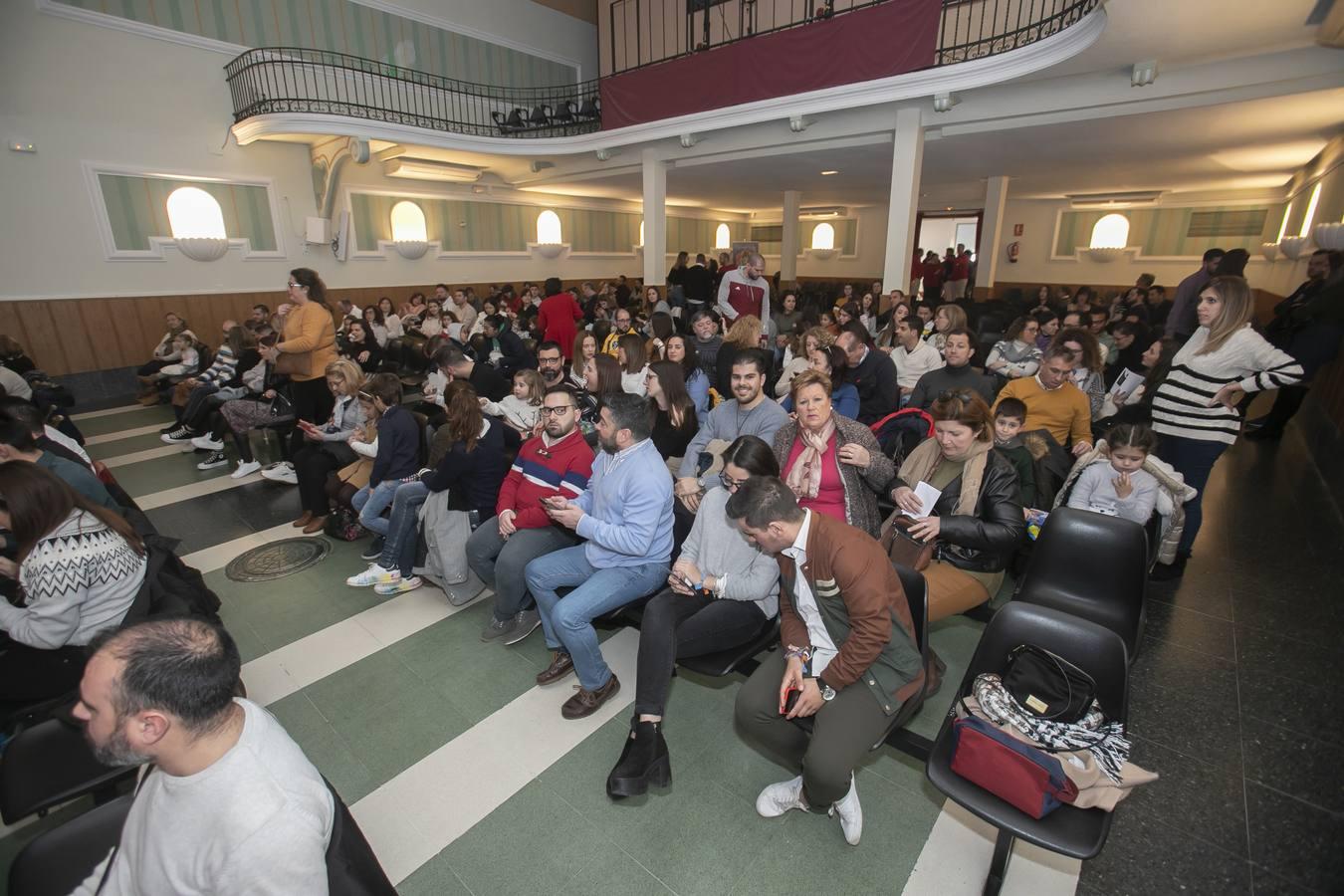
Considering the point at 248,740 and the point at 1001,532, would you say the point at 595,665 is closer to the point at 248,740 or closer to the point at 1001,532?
the point at 248,740

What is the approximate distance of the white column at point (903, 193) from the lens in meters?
7.46

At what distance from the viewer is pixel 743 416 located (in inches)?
131

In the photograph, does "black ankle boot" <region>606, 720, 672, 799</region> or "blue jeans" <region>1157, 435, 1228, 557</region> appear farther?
"blue jeans" <region>1157, 435, 1228, 557</region>

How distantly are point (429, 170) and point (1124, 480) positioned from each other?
1313cm

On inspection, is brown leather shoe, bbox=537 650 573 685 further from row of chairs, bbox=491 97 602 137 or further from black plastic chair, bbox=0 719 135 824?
row of chairs, bbox=491 97 602 137

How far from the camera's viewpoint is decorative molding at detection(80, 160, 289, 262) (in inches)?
339

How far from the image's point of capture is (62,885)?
1.23 metres

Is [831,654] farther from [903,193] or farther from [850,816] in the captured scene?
[903,193]

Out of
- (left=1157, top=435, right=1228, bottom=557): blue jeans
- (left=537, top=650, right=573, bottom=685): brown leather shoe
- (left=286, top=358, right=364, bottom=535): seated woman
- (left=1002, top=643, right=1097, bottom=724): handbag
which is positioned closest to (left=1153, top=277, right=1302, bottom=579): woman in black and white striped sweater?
(left=1157, top=435, right=1228, bottom=557): blue jeans

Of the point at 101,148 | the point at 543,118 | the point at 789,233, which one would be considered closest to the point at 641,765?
the point at 101,148

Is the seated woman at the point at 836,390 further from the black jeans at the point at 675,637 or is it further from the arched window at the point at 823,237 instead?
the arched window at the point at 823,237

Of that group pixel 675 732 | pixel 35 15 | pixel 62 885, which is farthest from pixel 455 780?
pixel 35 15

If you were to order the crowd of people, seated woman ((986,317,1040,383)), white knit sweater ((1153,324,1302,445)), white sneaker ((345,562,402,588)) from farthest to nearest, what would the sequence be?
seated woman ((986,317,1040,383)) → white sneaker ((345,562,402,588)) → white knit sweater ((1153,324,1302,445)) → the crowd of people

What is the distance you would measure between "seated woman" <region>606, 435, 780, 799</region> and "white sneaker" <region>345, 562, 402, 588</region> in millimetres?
1936
